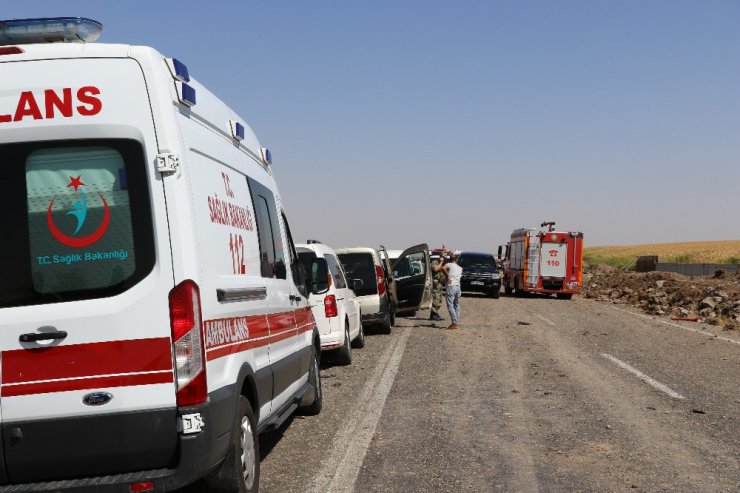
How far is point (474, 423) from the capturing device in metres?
7.71

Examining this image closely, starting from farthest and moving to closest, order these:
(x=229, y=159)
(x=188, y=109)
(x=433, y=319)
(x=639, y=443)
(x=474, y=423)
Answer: (x=433, y=319)
(x=474, y=423)
(x=639, y=443)
(x=229, y=159)
(x=188, y=109)

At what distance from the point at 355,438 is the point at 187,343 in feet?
11.2

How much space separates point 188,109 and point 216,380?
160 cm

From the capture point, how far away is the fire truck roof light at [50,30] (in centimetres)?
420

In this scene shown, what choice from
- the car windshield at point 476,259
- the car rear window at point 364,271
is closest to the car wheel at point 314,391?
the car rear window at point 364,271

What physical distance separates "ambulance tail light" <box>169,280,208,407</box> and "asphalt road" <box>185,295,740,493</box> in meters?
1.83

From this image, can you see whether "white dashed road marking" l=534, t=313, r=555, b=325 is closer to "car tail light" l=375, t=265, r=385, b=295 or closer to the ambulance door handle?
"car tail light" l=375, t=265, r=385, b=295

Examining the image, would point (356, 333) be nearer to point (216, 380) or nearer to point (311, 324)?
point (311, 324)

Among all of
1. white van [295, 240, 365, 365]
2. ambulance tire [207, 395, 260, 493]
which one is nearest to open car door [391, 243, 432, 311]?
white van [295, 240, 365, 365]

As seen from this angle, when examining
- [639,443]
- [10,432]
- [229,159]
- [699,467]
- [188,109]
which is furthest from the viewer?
[639,443]

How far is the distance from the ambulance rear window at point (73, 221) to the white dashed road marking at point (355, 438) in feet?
7.86

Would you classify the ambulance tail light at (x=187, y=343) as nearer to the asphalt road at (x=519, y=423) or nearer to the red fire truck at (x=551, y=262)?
the asphalt road at (x=519, y=423)

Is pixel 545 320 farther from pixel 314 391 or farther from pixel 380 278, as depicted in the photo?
pixel 314 391

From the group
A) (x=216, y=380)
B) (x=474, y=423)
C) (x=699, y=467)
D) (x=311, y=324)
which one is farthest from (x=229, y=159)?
(x=699, y=467)
